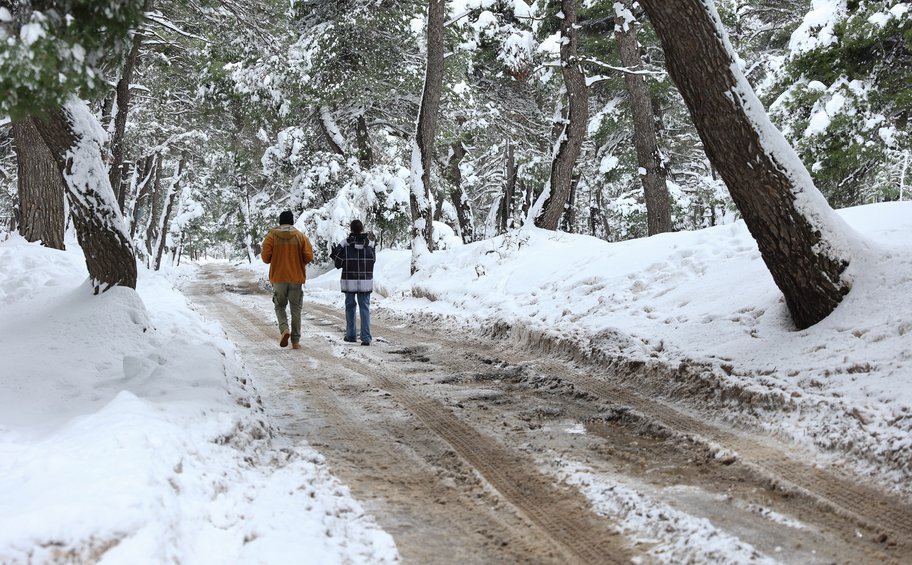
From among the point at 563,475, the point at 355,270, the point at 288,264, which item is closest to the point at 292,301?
the point at 288,264

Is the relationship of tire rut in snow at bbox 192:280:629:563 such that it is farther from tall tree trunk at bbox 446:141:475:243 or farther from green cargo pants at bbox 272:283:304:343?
tall tree trunk at bbox 446:141:475:243

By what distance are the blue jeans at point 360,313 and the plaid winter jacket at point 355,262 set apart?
11cm

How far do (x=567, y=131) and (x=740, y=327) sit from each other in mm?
8447

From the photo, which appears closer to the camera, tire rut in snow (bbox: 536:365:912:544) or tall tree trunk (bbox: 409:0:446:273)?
tire rut in snow (bbox: 536:365:912:544)

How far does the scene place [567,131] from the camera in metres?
13.7

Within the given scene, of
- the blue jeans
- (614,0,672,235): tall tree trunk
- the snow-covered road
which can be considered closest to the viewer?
the snow-covered road

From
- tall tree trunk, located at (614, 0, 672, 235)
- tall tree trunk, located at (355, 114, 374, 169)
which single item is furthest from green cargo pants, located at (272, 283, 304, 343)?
tall tree trunk, located at (355, 114, 374, 169)

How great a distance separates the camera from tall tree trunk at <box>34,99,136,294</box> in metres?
6.18

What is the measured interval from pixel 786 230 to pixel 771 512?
3.08m

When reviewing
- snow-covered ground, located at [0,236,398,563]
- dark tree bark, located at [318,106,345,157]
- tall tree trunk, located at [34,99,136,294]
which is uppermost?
dark tree bark, located at [318,106,345,157]

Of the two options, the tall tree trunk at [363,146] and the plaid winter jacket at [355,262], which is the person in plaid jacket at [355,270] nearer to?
the plaid winter jacket at [355,262]

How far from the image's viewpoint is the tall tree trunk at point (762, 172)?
18.0 feet

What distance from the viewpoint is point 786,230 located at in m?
5.49

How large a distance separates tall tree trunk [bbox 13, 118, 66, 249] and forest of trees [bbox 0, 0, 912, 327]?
0.12 feet
